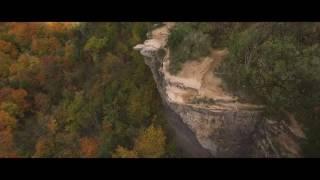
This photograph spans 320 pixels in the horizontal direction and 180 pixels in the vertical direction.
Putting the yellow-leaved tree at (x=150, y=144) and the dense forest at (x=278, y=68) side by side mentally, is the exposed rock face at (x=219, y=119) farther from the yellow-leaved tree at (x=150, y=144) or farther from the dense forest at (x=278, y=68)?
the yellow-leaved tree at (x=150, y=144)

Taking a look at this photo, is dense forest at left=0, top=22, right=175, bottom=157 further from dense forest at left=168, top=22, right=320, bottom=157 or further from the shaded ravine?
dense forest at left=168, top=22, right=320, bottom=157

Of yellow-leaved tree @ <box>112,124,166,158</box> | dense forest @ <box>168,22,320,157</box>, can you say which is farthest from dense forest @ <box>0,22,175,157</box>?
dense forest @ <box>168,22,320,157</box>

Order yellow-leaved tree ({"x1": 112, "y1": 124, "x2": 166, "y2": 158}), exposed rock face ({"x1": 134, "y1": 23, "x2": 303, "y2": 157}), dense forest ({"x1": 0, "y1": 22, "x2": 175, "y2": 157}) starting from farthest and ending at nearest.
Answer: dense forest ({"x1": 0, "y1": 22, "x2": 175, "y2": 157})
yellow-leaved tree ({"x1": 112, "y1": 124, "x2": 166, "y2": 158})
exposed rock face ({"x1": 134, "y1": 23, "x2": 303, "y2": 157})

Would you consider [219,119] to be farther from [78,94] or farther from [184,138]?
[78,94]

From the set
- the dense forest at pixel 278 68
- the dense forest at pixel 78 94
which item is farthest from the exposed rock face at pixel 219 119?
the dense forest at pixel 78 94
